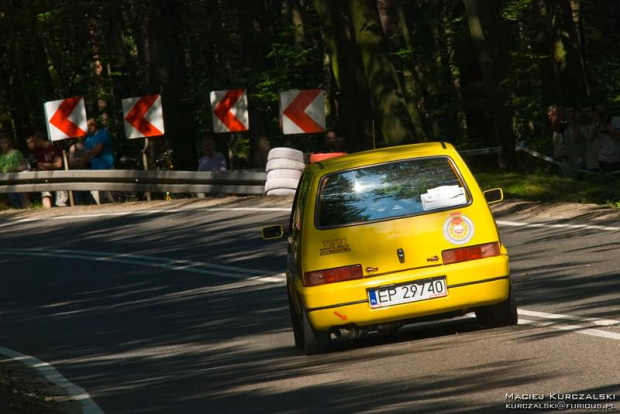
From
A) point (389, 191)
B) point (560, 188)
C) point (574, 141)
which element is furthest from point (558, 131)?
point (389, 191)

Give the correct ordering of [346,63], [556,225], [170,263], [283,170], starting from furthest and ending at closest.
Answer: [346,63]
[283,170]
[170,263]
[556,225]

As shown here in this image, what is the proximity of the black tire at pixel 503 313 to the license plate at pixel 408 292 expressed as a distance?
0.60 m

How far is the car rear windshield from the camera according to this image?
12.1 m

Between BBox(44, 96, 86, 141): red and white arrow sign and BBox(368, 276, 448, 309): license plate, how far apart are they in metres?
21.0

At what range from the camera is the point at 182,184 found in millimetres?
30578

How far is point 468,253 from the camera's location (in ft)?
38.9

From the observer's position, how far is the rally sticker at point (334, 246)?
39.2ft

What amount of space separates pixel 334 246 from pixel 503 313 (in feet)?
4.59

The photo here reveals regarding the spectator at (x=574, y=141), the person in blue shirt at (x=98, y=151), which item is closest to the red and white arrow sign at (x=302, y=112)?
the person in blue shirt at (x=98, y=151)

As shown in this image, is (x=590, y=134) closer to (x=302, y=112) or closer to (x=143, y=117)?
(x=302, y=112)

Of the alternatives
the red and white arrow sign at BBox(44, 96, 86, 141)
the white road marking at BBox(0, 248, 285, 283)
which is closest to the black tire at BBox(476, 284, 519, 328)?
the white road marking at BBox(0, 248, 285, 283)

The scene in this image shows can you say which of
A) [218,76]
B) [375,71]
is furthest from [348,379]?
[218,76]

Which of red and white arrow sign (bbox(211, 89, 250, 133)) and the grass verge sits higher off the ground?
red and white arrow sign (bbox(211, 89, 250, 133))

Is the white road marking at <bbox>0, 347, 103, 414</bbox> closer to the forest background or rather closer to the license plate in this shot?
the license plate
